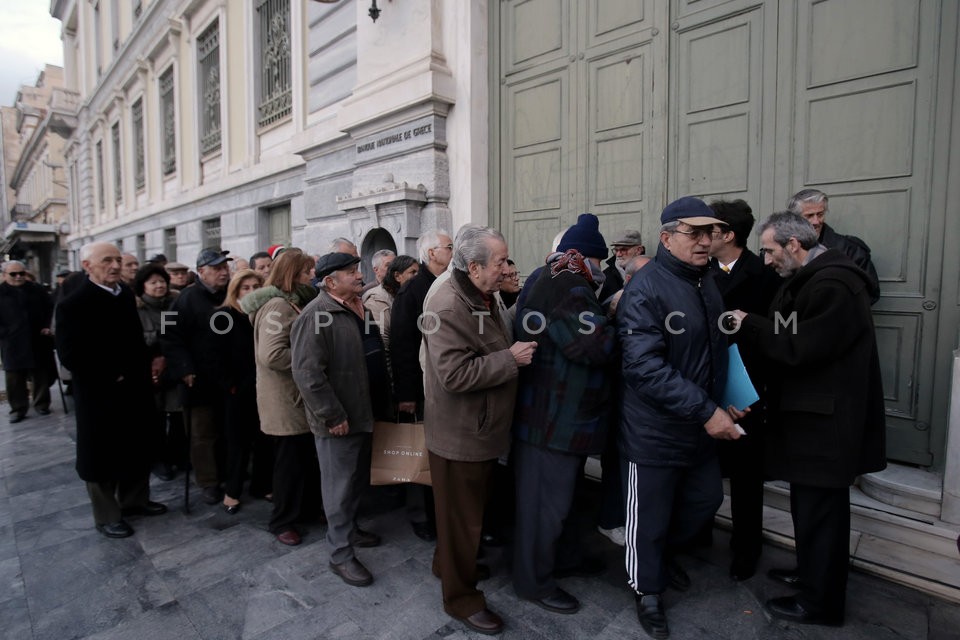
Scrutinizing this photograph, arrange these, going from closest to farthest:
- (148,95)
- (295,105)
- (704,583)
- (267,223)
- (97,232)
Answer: (704,583)
(295,105)
(267,223)
(148,95)
(97,232)

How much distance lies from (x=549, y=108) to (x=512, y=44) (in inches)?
35.5

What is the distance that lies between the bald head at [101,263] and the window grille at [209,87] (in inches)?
360

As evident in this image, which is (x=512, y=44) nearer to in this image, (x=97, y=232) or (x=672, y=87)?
(x=672, y=87)

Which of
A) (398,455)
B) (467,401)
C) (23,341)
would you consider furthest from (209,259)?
(23,341)

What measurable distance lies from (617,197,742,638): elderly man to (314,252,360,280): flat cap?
1.53 m

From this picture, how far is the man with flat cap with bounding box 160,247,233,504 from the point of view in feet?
13.6

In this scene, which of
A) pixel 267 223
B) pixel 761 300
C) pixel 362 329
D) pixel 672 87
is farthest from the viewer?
pixel 267 223

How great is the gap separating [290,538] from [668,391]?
255 centimetres

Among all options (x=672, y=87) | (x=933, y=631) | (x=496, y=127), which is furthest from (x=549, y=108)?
(x=933, y=631)

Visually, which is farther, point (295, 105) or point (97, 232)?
point (97, 232)

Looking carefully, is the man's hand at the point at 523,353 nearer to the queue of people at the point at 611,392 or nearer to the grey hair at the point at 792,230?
the queue of people at the point at 611,392

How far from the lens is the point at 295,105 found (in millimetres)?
8391

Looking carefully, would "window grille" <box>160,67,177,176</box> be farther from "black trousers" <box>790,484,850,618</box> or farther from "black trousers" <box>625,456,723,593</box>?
"black trousers" <box>790,484,850,618</box>

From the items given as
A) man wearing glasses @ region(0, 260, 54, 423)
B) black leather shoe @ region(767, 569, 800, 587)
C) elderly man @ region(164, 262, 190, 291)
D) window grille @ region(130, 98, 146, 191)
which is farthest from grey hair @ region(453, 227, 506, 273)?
window grille @ region(130, 98, 146, 191)
